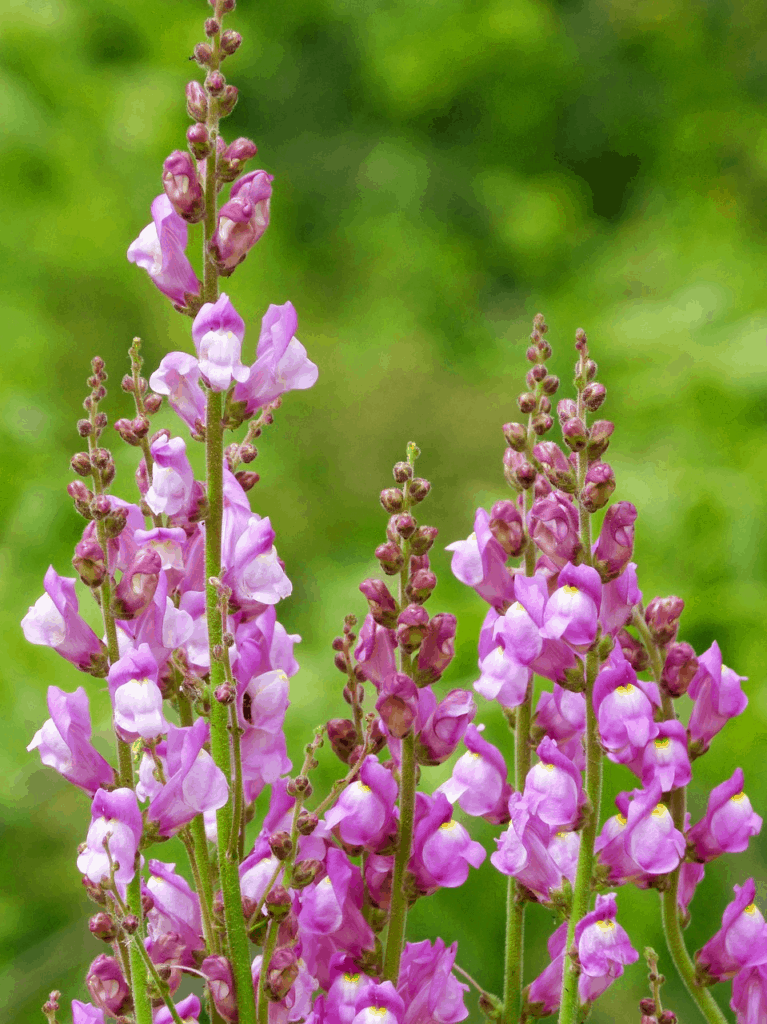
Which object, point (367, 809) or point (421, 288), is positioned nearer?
point (367, 809)

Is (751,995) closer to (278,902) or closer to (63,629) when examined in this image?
(278,902)

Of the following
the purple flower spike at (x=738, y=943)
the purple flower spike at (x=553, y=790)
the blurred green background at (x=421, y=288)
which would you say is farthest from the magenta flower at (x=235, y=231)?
the blurred green background at (x=421, y=288)

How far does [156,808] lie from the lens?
0.44 m

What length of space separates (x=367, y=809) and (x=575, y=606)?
113 mm

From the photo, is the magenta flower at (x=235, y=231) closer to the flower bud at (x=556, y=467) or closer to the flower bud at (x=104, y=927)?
the flower bud at (x=556, y=467)

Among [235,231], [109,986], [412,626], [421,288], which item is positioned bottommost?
[109,986]

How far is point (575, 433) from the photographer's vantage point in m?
0.45

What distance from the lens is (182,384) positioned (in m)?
0.47

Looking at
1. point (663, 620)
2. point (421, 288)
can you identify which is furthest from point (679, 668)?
point (421, 288)

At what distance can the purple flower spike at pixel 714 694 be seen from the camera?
0.51m

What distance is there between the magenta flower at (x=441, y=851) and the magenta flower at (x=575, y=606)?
9 cm

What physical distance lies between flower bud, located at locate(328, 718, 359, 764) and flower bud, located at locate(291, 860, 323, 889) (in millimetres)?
50

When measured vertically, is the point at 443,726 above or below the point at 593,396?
below

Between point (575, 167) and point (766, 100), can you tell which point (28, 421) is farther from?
point (766, 100)
